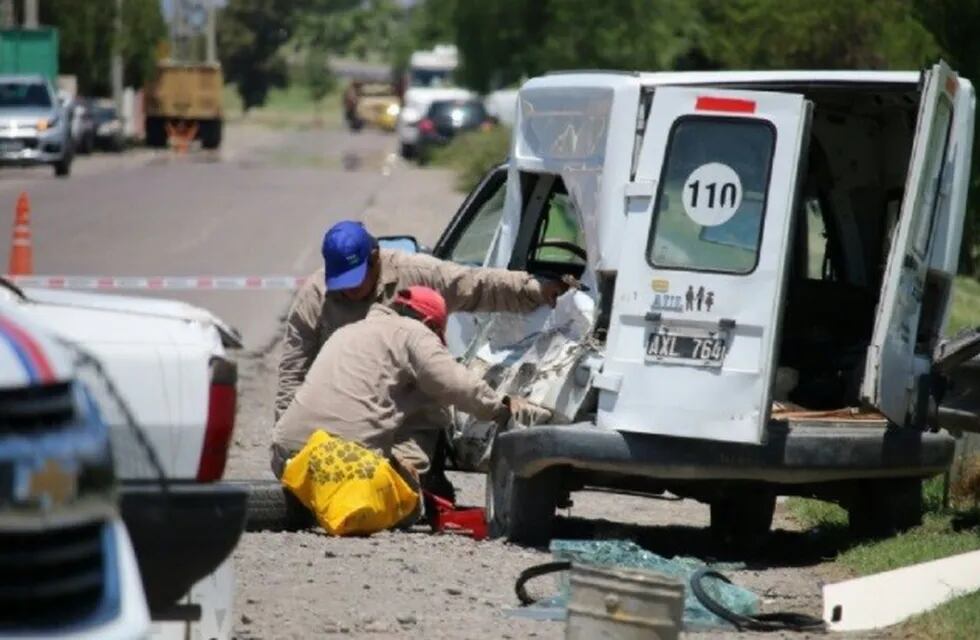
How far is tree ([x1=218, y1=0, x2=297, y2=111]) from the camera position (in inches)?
5507

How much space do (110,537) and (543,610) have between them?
3.63 metres

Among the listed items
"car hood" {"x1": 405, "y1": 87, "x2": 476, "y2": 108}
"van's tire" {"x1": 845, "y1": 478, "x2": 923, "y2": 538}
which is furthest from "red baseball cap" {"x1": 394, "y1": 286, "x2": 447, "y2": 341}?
"car hood" {"x1": 405, "y1": 87, "x2": 476, "y2": 108}

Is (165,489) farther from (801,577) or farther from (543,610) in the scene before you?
(801,577)

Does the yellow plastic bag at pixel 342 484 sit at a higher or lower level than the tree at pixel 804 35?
lower

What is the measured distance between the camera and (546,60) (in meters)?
49.8

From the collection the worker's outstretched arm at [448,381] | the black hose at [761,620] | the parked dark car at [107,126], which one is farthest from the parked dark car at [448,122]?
the black hose at [761,620]

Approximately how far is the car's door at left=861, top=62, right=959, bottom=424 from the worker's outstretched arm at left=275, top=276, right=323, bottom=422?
274cm

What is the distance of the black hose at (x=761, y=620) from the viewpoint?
8539mm

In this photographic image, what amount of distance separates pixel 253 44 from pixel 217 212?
106 m

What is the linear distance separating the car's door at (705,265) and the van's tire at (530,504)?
0.63 meters

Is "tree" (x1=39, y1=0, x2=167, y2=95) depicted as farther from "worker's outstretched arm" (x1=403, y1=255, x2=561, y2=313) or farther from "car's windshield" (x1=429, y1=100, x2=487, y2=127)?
"worker's outstretched arm" (x1=403, y1=255, x2=561, y2=313)

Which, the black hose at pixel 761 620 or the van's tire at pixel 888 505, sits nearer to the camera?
the black hose at pixel 761 620

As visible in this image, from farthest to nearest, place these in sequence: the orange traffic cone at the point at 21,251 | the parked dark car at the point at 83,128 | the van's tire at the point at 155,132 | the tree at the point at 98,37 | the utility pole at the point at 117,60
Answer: the utility pole at the point at 117,60
the tree at the point at 98,37
the van's tire at the point at 155,132
the parked dark car at the point at 83,128
the orange traffic cone at the point at 21,251

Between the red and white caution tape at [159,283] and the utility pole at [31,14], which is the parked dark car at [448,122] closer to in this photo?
the utility pole at [31,14]
